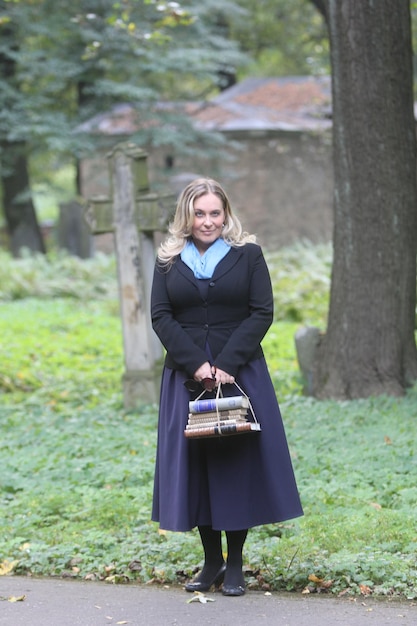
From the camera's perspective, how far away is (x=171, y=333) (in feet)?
17.1

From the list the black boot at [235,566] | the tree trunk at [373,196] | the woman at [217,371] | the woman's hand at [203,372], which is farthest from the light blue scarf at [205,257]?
the tree trunk at [373,196]

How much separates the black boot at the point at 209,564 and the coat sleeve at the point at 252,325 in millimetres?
911

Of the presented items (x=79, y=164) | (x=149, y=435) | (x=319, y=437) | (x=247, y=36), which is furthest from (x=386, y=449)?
(x=247, y=36)

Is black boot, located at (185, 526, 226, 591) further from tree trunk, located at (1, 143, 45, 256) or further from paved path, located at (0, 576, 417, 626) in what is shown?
tree trunk, located at (1, 143, 45, 256)

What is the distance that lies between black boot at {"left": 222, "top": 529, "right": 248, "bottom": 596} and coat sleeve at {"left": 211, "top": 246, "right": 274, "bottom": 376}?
837 millimetres

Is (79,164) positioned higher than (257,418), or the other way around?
(79,164)

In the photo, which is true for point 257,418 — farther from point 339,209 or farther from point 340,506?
point 339,209

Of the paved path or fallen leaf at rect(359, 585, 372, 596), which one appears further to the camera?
fallen leaf at rect(359, 585, 372, 596)

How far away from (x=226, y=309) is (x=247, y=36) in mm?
37687

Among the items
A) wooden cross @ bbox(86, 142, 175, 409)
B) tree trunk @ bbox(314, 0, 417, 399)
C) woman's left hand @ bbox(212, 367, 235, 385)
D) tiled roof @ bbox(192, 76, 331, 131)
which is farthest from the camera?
tiled roof @ bbox(192, 76, 331, 131)

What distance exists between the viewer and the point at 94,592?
5477 mm

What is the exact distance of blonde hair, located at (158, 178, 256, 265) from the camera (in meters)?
5.27

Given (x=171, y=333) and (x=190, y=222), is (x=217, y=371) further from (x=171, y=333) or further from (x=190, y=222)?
(x=190, y=222)

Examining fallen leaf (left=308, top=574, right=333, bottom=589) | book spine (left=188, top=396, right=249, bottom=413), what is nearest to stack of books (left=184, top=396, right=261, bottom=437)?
book spine (left=188, top=396, right=249, bottom=413)
